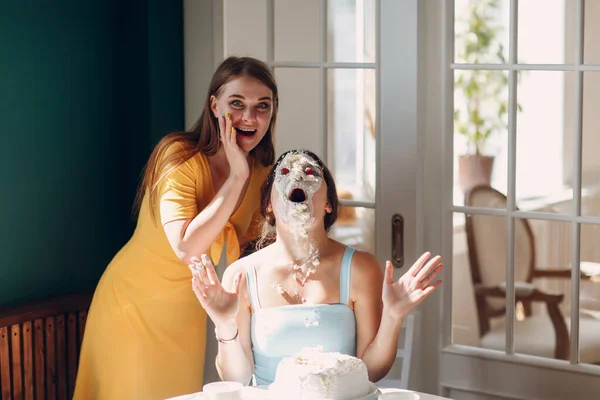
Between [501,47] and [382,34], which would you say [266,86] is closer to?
[382,34]

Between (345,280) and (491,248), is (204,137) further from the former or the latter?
(491,248)

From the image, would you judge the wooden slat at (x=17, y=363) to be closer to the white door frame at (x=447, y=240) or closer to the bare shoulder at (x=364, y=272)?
the bare shoulder at (x=364, y=272)

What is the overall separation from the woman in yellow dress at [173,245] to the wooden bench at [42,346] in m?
0.27

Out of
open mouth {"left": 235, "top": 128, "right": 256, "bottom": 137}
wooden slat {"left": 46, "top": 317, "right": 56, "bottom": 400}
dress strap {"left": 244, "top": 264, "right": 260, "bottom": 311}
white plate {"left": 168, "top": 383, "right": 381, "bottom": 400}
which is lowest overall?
wooden slat {"left": 46, "top": 317, "right": 56, "bottom": 400}

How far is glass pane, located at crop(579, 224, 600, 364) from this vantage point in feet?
8.98

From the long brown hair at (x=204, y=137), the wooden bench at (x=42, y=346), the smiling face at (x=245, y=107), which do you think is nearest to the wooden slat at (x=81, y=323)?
the wooden bench at (x=42, y=346)

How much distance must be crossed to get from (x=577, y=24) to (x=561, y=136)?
323mm

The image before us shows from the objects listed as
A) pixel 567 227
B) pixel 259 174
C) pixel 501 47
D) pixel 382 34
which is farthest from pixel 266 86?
pixel 567 227

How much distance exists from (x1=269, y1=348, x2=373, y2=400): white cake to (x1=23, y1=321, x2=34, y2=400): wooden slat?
116 centimetres

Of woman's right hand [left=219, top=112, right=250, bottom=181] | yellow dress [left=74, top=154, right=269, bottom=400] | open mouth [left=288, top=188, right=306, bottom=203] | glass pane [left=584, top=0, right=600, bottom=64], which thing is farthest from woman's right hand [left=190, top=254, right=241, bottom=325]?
glass pane [left=584, top=0, right=600, bottom=64]

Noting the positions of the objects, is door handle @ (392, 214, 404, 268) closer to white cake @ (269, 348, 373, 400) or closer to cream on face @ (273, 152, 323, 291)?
cream on face @ (273, 152, 323, 291)

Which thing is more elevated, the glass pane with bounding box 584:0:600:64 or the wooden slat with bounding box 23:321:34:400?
the glass pane with bounding box 584:0:600:64

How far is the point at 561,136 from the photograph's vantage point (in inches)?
108

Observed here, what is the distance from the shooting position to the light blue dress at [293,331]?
225 cm
